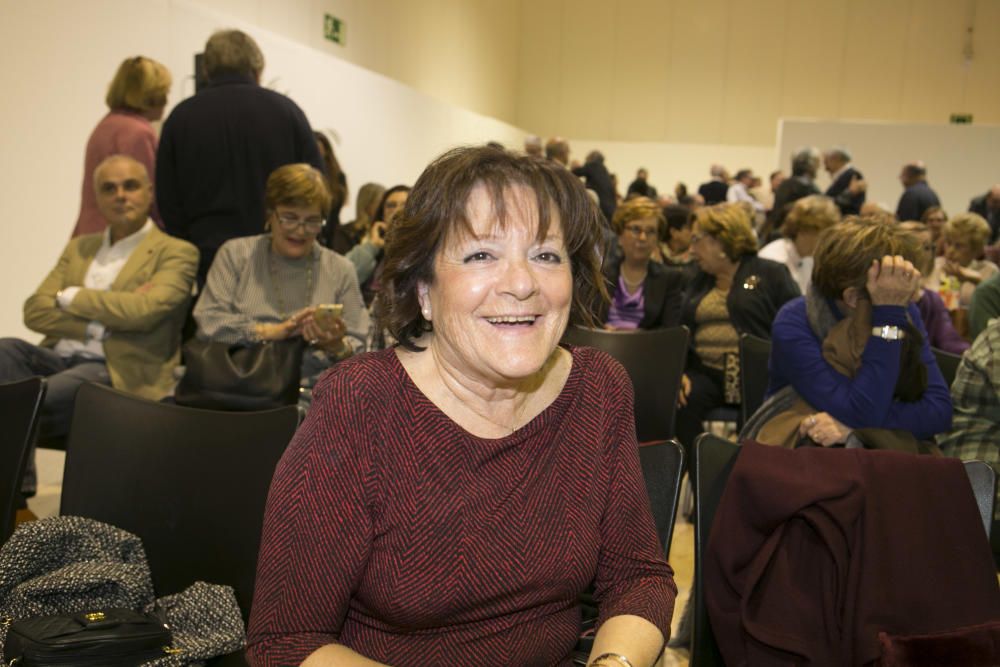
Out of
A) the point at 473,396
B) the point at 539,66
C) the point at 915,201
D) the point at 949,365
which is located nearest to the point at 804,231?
the point at 949,365

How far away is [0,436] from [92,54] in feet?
13.4

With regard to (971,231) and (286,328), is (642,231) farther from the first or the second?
(971,231)

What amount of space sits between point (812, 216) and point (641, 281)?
108 cm

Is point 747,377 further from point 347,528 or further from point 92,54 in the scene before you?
point 92,54

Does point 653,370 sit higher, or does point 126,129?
point 126,129

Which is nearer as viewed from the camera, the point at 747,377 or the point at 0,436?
the point at 0,436

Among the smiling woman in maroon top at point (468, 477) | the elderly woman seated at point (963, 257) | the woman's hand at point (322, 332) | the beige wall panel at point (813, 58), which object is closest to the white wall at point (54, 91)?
the woman's hand at point (322, 332)

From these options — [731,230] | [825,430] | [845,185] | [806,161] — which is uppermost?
[806,161]

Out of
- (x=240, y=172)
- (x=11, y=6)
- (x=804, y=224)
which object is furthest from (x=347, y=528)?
(x=11, y=6)

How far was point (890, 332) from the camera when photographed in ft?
9.18

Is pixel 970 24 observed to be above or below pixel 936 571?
above

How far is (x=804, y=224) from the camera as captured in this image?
511 centimetres

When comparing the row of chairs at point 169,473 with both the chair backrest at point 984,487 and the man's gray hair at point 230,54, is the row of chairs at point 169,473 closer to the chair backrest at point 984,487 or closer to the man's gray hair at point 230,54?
the chair backrest at point 984,487

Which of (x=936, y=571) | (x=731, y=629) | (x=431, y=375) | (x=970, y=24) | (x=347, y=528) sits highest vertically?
(x=970, y=24)
